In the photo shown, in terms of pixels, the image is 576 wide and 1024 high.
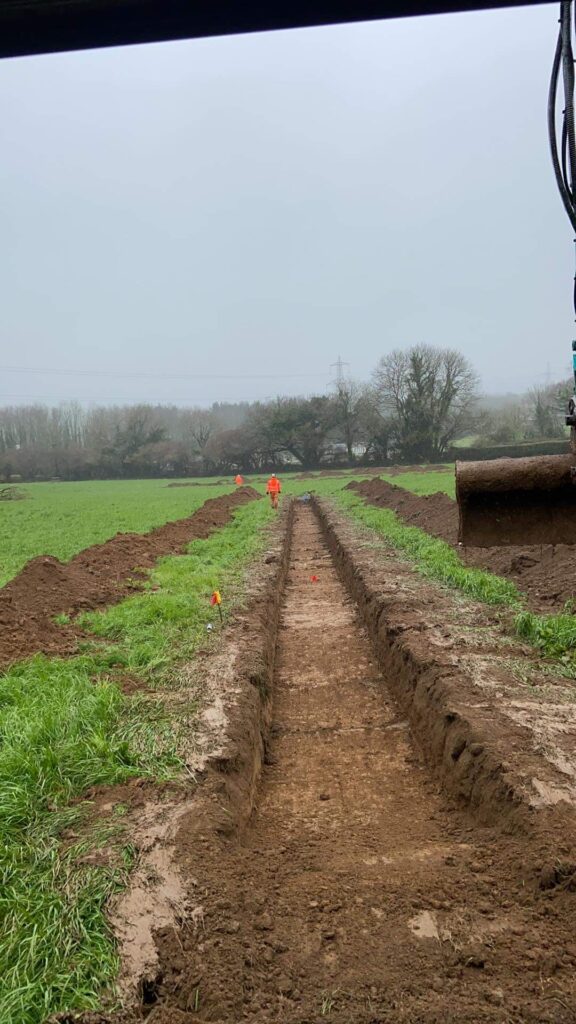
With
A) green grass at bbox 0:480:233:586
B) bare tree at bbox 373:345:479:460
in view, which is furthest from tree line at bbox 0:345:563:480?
green grass at bbox 0:480:233:586

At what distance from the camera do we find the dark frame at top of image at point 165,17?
233 cm

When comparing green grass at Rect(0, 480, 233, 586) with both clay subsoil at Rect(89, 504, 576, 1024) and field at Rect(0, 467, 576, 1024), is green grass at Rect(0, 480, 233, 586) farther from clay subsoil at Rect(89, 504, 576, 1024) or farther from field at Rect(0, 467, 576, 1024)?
clay subsoil at Rect(89, 504, 576, 1024)

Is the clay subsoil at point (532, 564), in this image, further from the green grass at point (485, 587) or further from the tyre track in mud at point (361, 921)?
the tyre track in mud at point (361, 921)

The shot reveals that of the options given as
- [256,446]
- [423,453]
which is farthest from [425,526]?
[256,446]

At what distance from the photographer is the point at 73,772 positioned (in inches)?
151

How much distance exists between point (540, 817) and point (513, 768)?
508 mm

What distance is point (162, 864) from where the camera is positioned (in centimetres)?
295

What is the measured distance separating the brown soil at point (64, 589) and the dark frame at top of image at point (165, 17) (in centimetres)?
500

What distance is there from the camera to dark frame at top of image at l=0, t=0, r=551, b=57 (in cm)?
233

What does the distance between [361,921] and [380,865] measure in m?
0.60

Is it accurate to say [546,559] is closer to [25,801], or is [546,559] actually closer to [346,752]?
[346,752]

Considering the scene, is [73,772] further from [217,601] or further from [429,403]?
[429,403]

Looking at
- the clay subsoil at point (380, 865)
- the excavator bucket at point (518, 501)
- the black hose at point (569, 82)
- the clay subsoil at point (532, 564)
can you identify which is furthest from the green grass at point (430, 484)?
the black hose at point (569, 82)

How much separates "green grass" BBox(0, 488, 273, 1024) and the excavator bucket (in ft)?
8.25
